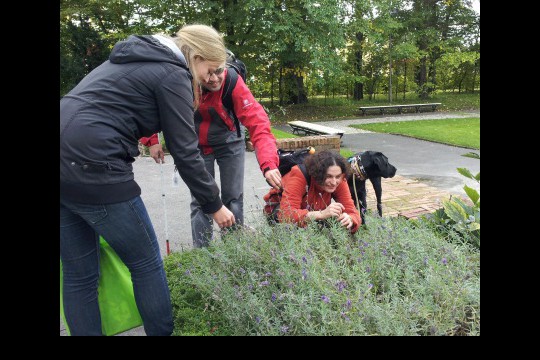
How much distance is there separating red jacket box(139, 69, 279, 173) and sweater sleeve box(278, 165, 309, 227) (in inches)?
16.2

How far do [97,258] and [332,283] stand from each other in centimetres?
119

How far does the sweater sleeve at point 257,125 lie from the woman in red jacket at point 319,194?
1.42ft

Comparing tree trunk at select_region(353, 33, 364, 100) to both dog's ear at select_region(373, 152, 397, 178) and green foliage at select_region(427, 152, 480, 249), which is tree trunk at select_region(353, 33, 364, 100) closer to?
dog's ear at select_region(373, 152, 397, 178)

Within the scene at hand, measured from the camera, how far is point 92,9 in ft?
55.6

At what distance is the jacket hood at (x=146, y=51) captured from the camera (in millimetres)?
1952

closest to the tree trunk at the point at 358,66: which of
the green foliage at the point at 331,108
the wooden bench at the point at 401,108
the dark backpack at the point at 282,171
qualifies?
the green foliage at the point at 331,108

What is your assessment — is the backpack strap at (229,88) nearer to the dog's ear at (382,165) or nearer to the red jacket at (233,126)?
the red jacket at (233,126)

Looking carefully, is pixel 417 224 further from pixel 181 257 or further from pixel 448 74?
pixel 448 74

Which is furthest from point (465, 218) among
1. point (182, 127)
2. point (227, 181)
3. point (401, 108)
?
point (401, 108)

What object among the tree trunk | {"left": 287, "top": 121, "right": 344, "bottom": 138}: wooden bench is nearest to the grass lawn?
{"left": 287, "top": 121, "right": 344, "bottom": 138}: wooden bench

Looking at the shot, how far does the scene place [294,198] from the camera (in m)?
3.51

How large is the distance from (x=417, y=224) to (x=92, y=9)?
659 inches
